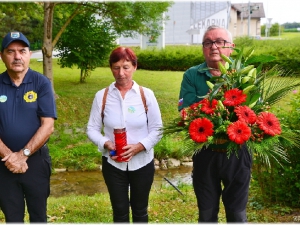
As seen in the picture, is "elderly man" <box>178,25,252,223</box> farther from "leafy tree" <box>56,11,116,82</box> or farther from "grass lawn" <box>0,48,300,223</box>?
"leafy tree" <box>56,11,116,82</box>

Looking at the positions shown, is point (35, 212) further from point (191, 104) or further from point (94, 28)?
point (94, 28)

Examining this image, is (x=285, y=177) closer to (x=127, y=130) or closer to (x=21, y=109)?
(x=127, y=130)

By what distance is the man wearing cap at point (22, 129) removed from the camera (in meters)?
3.07

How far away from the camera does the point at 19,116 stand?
10.1 feet

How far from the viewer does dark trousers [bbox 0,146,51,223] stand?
3113 millimetres

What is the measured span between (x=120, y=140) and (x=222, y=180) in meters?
0.79

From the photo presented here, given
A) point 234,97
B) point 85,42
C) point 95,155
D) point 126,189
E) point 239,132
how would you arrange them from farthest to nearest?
point 85,42 < point 95,155 < point 126,189 < point 234,97 < point 239,132

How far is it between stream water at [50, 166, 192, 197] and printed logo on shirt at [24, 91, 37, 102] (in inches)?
185

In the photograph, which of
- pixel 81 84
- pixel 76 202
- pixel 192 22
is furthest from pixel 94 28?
pixel 192 22

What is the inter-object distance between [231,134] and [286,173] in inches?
89.3

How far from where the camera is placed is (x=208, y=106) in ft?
8.93

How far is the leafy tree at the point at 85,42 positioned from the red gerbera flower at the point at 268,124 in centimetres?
1166

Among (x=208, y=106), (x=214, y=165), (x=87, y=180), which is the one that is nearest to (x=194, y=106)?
(x=208, y=106)

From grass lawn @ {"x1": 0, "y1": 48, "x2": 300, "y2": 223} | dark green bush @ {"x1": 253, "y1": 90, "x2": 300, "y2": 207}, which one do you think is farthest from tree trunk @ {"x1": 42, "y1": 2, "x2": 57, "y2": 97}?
dark green bush @ {"x1": 253, "y1": 90, "x2": 300, "y2": 207}
